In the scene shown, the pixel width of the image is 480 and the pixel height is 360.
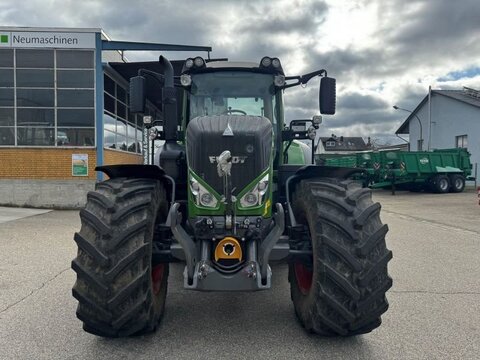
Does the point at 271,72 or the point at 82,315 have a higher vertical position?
the point at 271,72

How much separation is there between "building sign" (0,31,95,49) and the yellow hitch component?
12.3 metres

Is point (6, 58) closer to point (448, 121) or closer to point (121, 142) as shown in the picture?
point (121, 142)

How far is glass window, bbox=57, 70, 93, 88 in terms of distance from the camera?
1338cm

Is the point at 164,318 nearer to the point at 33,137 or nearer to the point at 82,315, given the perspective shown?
the point at 82,315

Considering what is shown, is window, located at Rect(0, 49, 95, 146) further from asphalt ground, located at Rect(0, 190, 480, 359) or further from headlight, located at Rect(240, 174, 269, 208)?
headlight, located at Rect(240, 174, 269, 208)

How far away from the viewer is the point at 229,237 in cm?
307

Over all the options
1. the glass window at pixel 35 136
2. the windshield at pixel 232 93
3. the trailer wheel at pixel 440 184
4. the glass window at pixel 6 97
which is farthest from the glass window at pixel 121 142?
the trailer wheel at pixel 440 184

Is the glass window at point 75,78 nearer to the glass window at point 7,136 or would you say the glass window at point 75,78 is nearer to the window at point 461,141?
the glass window at point 7,136

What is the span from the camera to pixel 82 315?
2.93 meters

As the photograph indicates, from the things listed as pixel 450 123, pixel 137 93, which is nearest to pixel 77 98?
pixel 137 93

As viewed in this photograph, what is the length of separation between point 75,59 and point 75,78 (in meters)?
0.64

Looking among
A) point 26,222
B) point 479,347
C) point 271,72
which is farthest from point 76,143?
point 479,347

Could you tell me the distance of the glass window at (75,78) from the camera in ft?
Result: 43.9

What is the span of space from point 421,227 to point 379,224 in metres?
7.57
